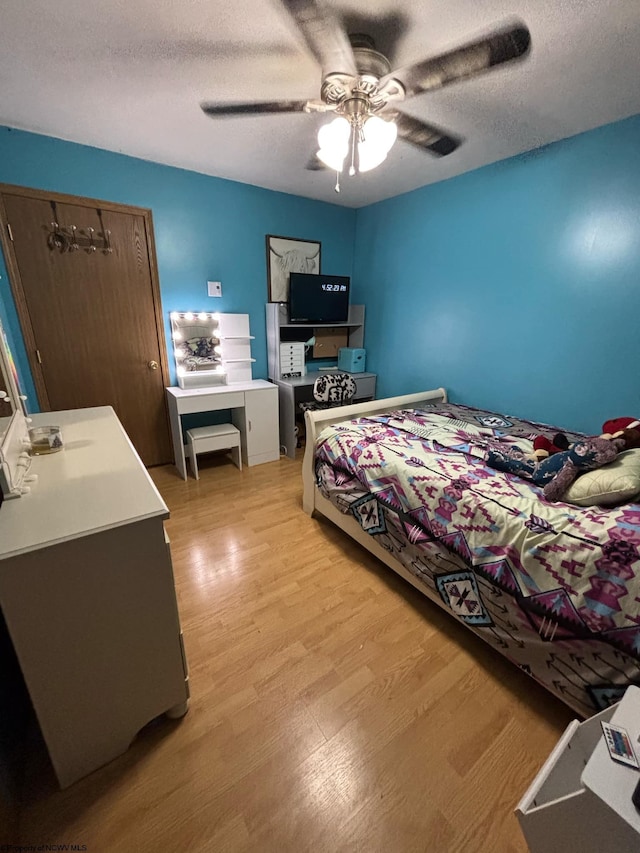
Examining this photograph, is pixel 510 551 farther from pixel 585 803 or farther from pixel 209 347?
pixel 209 347

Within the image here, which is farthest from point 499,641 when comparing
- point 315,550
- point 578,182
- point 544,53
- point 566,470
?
point 578,182

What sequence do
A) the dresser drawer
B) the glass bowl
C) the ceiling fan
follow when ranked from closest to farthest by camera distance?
the ceiling fan, the glass bowl, the dresser drawer

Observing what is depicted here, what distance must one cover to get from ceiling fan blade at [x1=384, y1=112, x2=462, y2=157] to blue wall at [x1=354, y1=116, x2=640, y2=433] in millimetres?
711

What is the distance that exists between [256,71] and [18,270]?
2.01m

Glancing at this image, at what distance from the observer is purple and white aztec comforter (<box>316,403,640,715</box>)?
108 centimetres

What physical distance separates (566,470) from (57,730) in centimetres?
199

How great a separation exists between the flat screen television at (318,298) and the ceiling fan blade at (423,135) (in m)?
1.56

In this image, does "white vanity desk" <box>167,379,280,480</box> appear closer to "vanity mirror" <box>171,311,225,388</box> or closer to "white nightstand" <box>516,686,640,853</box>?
"vanity mirror" <box>171,311,225,388</box>

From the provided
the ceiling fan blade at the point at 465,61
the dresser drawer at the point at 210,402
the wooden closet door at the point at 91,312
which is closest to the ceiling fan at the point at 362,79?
the ceiling fan blade at the point at 465,61

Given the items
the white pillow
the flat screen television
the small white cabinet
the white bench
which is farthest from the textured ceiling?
the white bench

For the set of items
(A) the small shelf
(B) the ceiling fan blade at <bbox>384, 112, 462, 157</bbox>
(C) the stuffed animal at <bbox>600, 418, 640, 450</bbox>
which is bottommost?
(C) the stuffed animal at <bbox>600, 418, 640, 450</bbox>

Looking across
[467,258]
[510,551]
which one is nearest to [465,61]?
[467,258]

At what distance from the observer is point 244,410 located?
306 centimetres

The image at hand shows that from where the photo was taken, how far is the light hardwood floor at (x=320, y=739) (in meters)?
0.97
